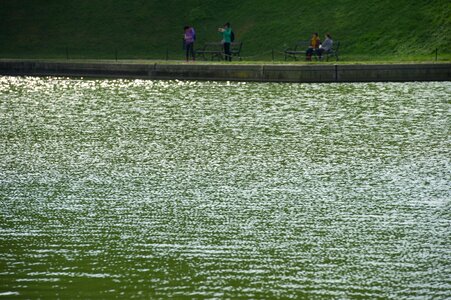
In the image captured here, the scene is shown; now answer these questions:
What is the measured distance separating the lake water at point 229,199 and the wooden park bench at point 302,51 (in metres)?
8.60

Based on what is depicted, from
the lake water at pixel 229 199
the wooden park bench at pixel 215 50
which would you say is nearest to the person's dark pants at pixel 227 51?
the wooden park bench at pixel 215 50

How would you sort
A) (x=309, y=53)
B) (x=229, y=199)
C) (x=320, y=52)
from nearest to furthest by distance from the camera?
(x=229, y=199) < (x=320, y=52) < (x=309, y=53)

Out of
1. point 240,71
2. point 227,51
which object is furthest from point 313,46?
point 240,71

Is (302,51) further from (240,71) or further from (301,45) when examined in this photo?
(240,71)

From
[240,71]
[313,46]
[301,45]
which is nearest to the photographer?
[240,71]

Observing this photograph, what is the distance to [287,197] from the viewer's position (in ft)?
59.9

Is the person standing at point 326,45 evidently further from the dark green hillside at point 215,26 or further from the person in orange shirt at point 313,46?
the dark green hillside at point 215,26

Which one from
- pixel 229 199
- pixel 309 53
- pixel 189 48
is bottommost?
pixel 229 199

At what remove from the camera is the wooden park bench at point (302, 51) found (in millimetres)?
40950

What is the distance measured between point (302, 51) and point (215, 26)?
8.48m

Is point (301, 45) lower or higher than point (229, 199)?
higher

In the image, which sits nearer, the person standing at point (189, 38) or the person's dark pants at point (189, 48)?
the person's dark pants at point (189, 48)

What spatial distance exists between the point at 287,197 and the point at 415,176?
10.7ft

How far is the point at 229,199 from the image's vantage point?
1816 cm
